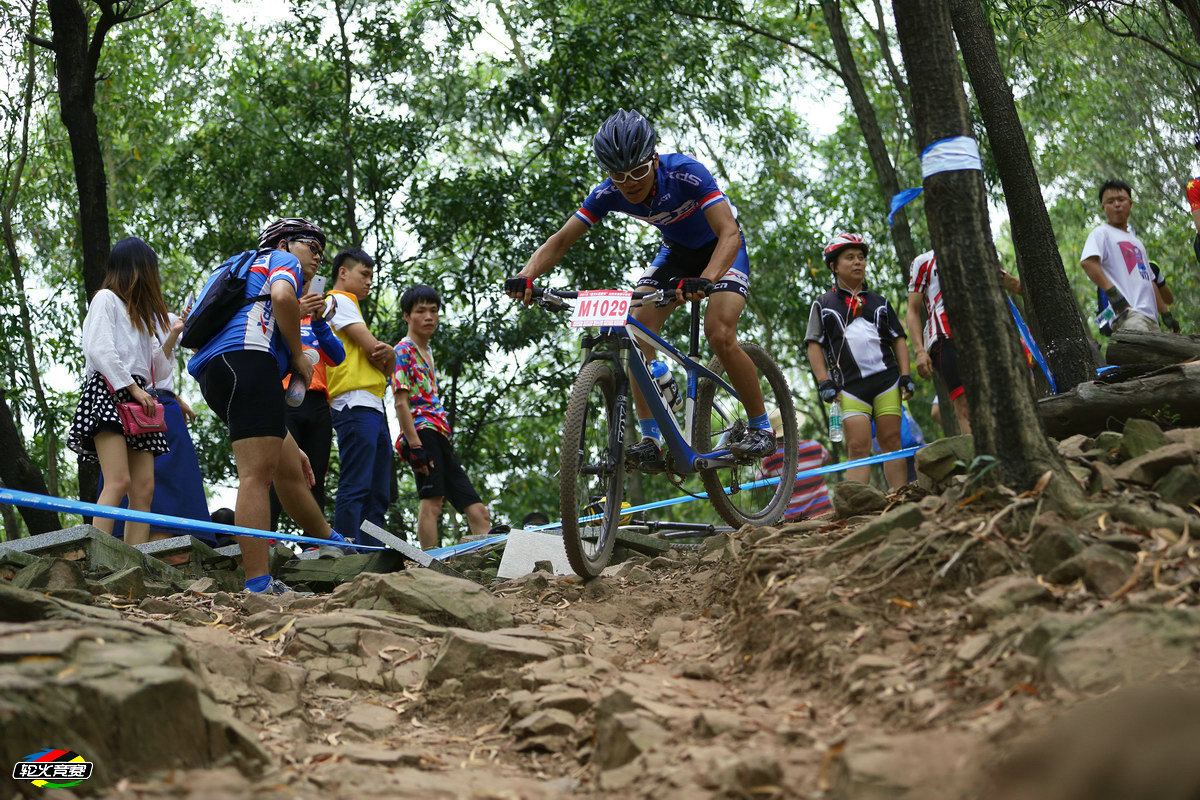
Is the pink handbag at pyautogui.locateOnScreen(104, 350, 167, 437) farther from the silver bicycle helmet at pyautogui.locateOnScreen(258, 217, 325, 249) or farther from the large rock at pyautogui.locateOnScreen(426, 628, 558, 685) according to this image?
the large rock at pyautogui.locateOnScreen(426, 628, 558, 685)

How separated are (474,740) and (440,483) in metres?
4.48

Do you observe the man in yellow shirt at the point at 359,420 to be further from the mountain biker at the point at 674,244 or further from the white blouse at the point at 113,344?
the mountain biker at the point at 674,244

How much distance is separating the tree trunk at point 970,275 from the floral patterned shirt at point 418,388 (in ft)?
15.0

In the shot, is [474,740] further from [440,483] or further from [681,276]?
[440,483]

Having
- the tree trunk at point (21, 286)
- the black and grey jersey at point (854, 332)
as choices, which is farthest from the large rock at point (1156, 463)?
the tree trunk at point (21, 286)

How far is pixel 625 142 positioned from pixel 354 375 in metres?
2.92

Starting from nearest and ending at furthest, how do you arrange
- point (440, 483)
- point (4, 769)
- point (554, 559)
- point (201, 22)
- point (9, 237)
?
1. point (4, 769)
2. point (554, 559)
3. point (440, 483)
4. point (9, 237)
5. point (201, 22)

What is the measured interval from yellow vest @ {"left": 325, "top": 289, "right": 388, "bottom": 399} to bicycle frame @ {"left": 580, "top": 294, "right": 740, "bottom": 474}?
228 cm

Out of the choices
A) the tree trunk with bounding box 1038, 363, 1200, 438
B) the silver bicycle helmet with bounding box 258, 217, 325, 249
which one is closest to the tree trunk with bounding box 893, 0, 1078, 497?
the tree trunk with bounding box 1038, 363, 1200, 438

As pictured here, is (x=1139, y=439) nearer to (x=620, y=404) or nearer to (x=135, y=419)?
(x=620, y=404)

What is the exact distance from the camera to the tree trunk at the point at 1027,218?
672 cm

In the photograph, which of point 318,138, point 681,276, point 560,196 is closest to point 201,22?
point 318,138

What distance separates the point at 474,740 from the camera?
10.8 feet

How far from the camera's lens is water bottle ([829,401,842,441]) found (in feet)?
25.5
